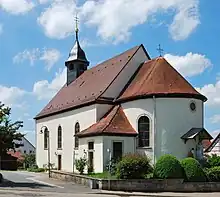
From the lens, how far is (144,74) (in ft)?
126

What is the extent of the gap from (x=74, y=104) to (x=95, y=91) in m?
3.38

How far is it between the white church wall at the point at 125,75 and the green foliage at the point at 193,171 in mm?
11043

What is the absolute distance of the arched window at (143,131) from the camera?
3537 centimetres

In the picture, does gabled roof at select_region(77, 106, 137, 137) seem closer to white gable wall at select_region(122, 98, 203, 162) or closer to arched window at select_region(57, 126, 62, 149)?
white gable wall at select_region(122, 98, 203, 162)

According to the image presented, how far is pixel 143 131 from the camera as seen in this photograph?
35.7m

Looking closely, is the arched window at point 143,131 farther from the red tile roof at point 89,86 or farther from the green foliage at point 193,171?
the green foliage at point 193,171

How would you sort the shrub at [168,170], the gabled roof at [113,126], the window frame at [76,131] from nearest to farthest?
the shrub at [168,170] → the gabled roof at [113,126] → the window frame at [76,131]

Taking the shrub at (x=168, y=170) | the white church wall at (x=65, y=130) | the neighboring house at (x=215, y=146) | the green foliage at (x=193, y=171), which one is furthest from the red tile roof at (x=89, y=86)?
the neighboring house at (x=215, y=146)

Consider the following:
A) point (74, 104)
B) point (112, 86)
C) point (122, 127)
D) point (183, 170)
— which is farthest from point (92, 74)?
point (183, 170)

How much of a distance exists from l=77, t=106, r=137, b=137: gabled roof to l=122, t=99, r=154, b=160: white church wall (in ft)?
1.58

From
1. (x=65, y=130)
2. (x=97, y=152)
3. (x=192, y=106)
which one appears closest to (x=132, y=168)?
(x=97, y=152)

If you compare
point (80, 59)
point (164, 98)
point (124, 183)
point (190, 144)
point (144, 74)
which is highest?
point (80, 59)

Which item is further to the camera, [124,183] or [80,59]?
[80,59]

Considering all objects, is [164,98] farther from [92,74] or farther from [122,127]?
[92,74]
